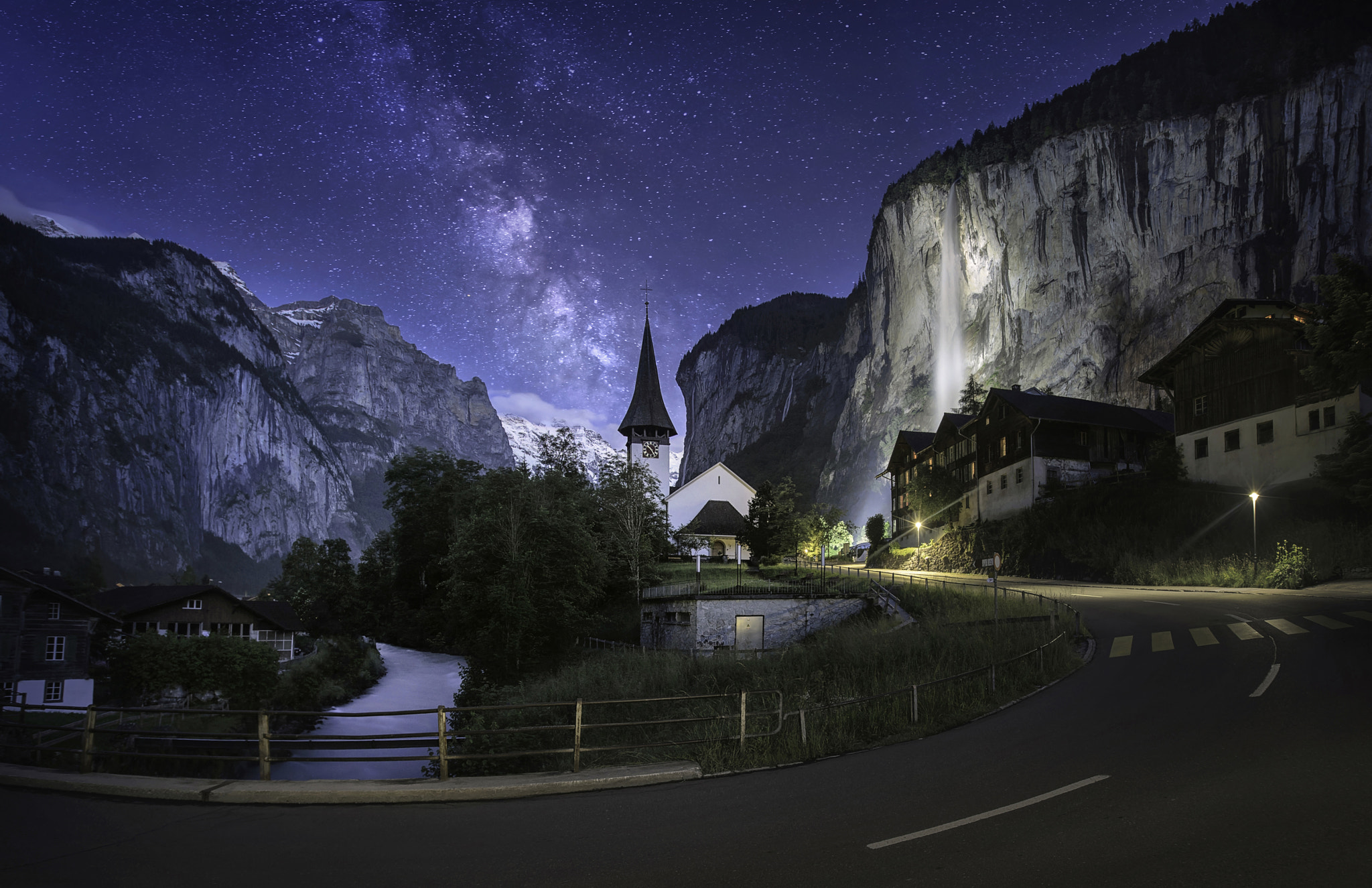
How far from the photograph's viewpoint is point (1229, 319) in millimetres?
42594

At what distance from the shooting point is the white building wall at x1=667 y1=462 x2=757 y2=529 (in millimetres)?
85875

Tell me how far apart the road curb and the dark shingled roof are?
67.5m

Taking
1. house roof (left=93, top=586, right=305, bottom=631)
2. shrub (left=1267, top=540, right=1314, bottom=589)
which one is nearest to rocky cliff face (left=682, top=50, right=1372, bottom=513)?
shrub (left=1267, top=540, right=1314, bottom=589)

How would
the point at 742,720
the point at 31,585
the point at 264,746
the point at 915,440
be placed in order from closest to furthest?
the point at 264,746, the point at 742,720, the point at 31,585, the point at 915,440

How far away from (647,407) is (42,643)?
6225 cm

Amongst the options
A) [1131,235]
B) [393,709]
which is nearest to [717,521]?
[393,709]

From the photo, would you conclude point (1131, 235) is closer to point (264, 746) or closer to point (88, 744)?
point (264, 746)

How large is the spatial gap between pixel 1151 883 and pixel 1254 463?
4323 centimetres

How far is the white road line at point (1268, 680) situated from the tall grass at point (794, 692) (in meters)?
3.76

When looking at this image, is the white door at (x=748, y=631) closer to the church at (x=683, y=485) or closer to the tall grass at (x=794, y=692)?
the tall grass at (x=794, y=692)

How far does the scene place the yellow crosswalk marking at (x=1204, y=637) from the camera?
17.3 metres

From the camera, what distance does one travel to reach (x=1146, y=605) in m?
25.5

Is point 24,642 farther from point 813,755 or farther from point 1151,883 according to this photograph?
point 1151,883

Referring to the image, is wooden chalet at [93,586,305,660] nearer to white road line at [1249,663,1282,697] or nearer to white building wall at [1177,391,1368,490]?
white road line at [1249,663,1282,697]
